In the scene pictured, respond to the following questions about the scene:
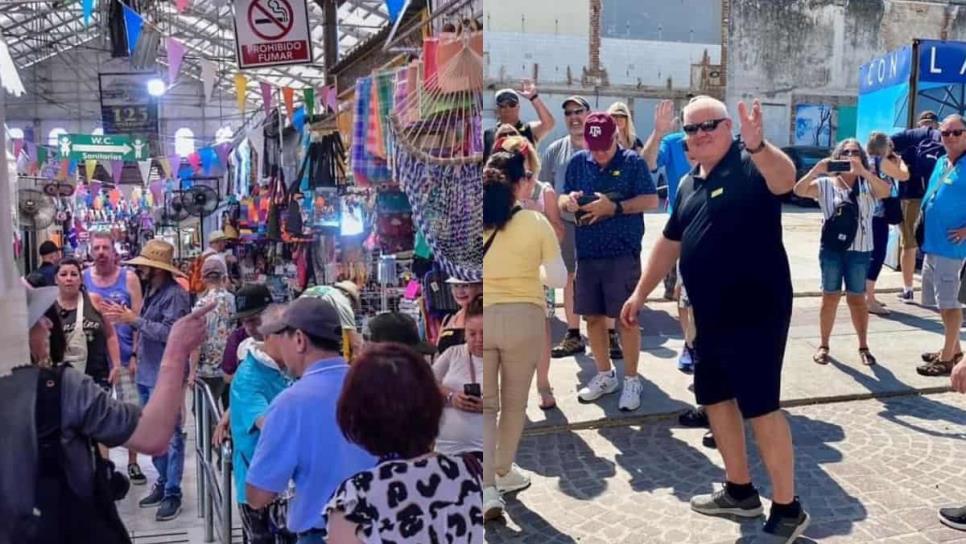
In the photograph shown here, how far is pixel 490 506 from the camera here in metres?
3.27

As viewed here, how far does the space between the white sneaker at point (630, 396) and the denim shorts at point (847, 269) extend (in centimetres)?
176

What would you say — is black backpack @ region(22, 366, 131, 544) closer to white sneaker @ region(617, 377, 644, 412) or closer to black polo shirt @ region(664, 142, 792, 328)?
black polo shirt @ region(664, 142, 792, 328)

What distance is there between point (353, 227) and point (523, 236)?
134cm

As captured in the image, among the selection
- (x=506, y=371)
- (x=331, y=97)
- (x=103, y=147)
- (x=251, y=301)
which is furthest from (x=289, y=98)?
(x=103, y=147)

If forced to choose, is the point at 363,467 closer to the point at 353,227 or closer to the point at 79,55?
the point at 353,227

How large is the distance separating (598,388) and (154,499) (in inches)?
103

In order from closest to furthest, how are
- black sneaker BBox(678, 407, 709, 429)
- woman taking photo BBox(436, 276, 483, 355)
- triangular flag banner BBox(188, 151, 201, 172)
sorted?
woman taking photo BBox(436, 276, 483, 355) < black sneaker BBox(678, 407, 709, 429) < triangular flag banner BBox(188, 151, 201, 172)

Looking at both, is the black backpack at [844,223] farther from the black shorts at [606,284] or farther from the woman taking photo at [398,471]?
the woman taking photo at [398,471]

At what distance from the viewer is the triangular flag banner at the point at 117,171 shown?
16891 mm

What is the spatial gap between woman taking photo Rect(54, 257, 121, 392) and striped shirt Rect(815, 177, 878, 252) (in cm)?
450

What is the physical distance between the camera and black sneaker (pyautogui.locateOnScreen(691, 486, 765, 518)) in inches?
131

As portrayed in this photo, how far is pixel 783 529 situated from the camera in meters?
3.06

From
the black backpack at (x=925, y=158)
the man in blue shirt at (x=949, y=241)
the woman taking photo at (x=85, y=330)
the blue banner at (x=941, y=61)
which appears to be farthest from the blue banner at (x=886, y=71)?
the woman taking photo at (x=85, y=330)

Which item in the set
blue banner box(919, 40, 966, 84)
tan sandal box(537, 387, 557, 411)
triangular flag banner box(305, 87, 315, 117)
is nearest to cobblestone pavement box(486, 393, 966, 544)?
tan sandal box(537, 387, 557, 411)
